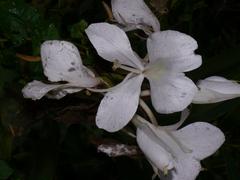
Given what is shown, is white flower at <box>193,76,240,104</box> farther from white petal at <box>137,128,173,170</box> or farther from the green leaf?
the green leaf

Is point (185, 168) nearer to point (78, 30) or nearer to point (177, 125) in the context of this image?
point (177, 125)

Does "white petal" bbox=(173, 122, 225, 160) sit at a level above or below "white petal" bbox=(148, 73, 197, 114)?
below

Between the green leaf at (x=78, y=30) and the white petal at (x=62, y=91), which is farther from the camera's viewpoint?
the green leaf at (x=78, y=30)

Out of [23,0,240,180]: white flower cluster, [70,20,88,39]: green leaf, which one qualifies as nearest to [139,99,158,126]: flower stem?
[23,0,240,180]: white flower cluster

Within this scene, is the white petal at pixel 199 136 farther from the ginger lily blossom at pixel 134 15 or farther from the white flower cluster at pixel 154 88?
the ginger lily blossom at pixel 134 15

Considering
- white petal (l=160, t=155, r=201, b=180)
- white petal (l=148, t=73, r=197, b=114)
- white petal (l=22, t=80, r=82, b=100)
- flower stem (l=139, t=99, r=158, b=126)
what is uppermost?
white petal (l=148, t=73, r=197, b=114)

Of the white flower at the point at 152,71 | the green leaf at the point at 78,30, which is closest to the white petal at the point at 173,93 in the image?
the white flower at the point at 152,71
